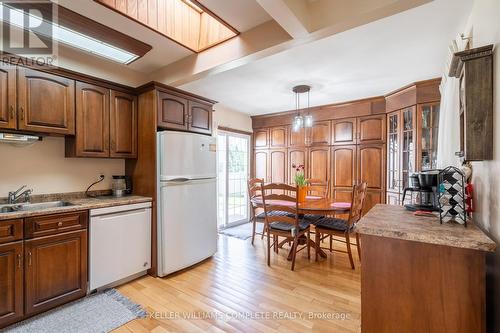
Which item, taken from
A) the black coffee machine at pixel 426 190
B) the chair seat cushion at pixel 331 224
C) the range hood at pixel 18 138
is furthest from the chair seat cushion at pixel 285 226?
the range hood at pixel 18 138

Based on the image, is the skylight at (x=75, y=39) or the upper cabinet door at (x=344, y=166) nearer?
the skylight at (x=75, y=39)

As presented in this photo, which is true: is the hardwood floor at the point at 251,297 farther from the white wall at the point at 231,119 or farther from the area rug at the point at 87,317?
the white wall at the point at 231,119

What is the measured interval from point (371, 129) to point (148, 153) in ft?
11.3

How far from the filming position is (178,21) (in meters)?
2.21

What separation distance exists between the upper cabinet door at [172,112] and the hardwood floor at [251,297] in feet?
5.68

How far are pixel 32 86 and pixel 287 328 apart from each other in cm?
296

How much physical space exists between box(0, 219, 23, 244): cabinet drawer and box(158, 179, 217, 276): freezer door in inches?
43.3

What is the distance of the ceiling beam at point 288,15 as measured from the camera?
4.75 feet

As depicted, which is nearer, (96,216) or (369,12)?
(369,12)

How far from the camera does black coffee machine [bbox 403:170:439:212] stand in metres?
1.54

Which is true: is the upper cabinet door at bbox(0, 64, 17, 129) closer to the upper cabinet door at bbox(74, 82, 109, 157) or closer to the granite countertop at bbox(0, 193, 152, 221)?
the upper cabinet door at bbox(74, 82, 109, 157)

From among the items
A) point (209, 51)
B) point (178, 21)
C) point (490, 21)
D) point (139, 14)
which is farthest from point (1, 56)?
point (490, 21)

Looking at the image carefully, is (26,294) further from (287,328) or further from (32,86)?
(287,328)

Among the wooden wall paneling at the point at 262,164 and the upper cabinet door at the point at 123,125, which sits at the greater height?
the upper cabinet door at the point at 123,125
